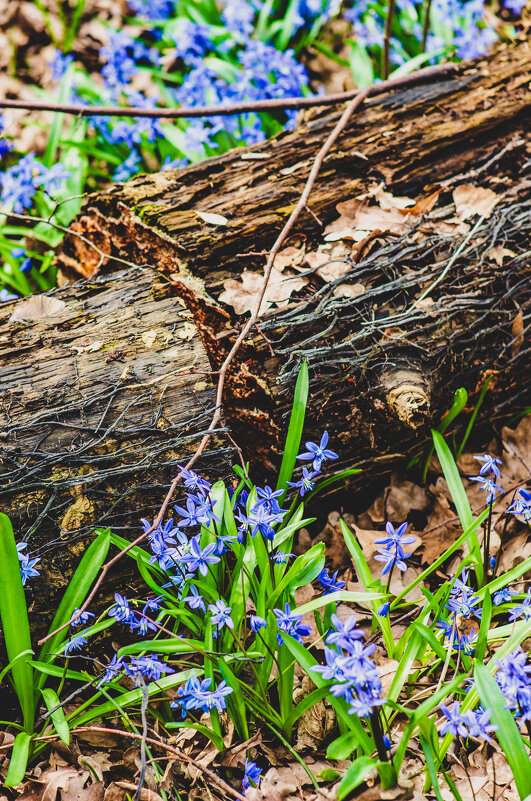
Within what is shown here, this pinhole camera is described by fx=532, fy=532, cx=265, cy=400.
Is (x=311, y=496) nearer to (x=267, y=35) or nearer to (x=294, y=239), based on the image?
(x=294, y=239)

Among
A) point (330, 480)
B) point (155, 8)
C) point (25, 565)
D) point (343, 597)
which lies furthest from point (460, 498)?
point (155, 8)

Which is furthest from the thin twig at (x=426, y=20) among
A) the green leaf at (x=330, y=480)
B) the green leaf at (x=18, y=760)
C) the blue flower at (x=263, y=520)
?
the green leaf at (x=18, y=760)

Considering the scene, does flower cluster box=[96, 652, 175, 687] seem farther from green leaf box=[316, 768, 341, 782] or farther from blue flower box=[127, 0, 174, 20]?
blue flower box=[127, 0, 174, 20]

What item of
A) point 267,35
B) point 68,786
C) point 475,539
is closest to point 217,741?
point 68,786

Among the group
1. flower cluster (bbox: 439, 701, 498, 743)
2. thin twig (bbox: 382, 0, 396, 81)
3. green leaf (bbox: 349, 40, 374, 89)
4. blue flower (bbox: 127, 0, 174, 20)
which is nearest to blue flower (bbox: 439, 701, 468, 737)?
flower cluster (bbox: 439, 701, 498, 743)

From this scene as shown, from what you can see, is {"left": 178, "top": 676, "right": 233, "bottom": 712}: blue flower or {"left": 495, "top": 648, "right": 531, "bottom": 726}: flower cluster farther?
{"left": 178, "top": 676, "right": 233, "bottom": 712}: blue flower

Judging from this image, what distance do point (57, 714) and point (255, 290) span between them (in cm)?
148

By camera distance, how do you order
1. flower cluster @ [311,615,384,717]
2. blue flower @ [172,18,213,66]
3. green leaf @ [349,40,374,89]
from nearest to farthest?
1. flower cluster @ [311,615,384,717]
2. green leaf @ [349,40,374,89]
3. blue flower @ [172,18,213,66]

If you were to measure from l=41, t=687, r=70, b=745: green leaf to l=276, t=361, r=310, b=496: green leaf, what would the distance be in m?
0.86

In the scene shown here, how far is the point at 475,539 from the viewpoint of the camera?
5.59 feet

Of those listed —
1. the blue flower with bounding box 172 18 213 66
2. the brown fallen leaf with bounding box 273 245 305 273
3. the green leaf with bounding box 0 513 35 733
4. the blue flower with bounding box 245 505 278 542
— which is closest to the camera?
the blue flower with bounding box 245 505 278 542

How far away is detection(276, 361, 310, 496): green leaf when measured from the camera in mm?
1760

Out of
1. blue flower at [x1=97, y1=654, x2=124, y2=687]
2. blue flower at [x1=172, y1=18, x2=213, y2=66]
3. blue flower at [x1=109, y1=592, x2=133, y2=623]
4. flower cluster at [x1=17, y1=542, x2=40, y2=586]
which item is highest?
blue flower at [x1=172, y1=18, x2=213, y2=66]

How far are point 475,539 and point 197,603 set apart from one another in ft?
2.97
